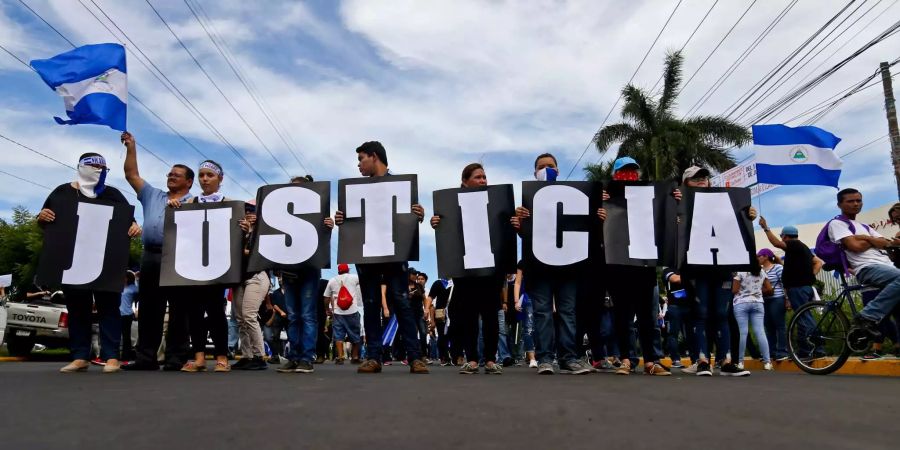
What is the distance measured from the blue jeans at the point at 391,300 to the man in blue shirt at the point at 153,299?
1.93 metres

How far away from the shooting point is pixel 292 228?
7.10 meters

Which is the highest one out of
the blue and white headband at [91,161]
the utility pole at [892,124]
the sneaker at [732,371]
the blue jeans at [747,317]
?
the utility pole at [892,124]

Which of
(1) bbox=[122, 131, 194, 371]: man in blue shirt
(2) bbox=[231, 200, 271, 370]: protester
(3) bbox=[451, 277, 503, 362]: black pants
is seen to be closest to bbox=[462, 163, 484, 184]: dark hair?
(3) bbox=[451, 277, 503, 362]: black pants

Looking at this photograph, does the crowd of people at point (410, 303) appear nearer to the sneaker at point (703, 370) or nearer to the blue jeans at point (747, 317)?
the sneaker at point (703, 370)

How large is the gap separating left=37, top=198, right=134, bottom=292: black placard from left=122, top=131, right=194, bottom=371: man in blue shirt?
23cm

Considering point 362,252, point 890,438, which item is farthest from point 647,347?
point 890,438

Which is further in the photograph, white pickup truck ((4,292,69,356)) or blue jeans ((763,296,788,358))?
white pickup truck ((4,292,69,356))

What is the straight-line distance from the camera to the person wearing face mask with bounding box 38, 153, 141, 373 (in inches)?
261

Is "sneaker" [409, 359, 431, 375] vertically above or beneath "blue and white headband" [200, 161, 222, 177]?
beneath

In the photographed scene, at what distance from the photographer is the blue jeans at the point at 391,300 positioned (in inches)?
269

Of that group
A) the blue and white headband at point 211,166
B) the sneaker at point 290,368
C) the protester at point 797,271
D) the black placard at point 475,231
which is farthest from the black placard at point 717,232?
the blue and white headband at point 211,166

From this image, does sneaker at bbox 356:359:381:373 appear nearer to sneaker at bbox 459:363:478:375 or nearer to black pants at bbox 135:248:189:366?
sneaker at bbox 459:363:478:375

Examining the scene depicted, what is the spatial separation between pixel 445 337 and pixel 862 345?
8.05m

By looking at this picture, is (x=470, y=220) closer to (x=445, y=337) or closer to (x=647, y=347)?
(x=647, y=347)
